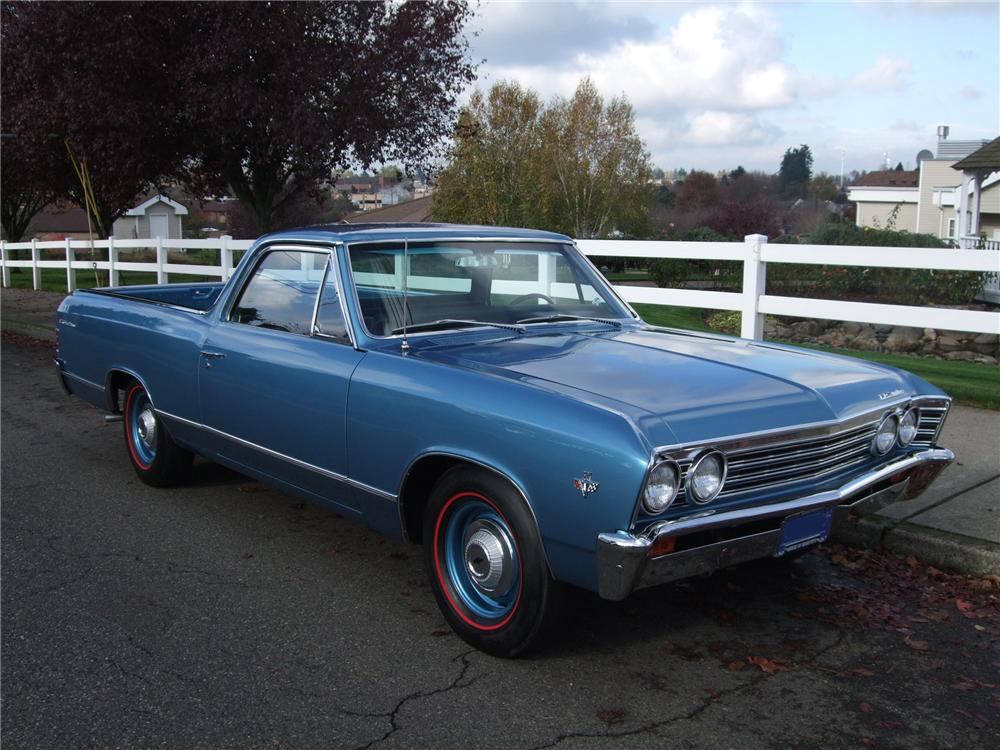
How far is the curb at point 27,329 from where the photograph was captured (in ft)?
48.2

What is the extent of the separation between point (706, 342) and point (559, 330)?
723mm

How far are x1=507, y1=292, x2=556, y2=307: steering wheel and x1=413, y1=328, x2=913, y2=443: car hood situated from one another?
0.33 meters

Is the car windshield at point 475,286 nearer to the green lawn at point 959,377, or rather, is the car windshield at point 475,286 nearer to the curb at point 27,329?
the green lawn at point 959,377

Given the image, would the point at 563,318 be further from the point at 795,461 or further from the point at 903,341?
the point at 903,341

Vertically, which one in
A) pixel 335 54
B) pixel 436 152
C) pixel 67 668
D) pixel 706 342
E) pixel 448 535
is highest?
pixel 335 54

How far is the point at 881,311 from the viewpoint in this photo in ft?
25.2

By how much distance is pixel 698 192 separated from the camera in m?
94.1

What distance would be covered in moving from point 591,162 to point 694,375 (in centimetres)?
4276

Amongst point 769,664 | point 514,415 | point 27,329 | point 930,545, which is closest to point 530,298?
point 514,415

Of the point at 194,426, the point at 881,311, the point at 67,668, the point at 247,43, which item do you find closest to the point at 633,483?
the point at 67,668

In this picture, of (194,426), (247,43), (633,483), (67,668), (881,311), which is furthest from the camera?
(247,43)

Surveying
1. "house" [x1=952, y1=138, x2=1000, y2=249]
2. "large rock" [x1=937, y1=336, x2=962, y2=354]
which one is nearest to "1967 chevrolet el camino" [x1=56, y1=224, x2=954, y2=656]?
"large rock" [x1=937, y1=336, x2=962, y2=354]

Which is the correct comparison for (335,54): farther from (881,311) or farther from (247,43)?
(881,311)

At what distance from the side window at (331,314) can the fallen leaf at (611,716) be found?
203 centimetres
